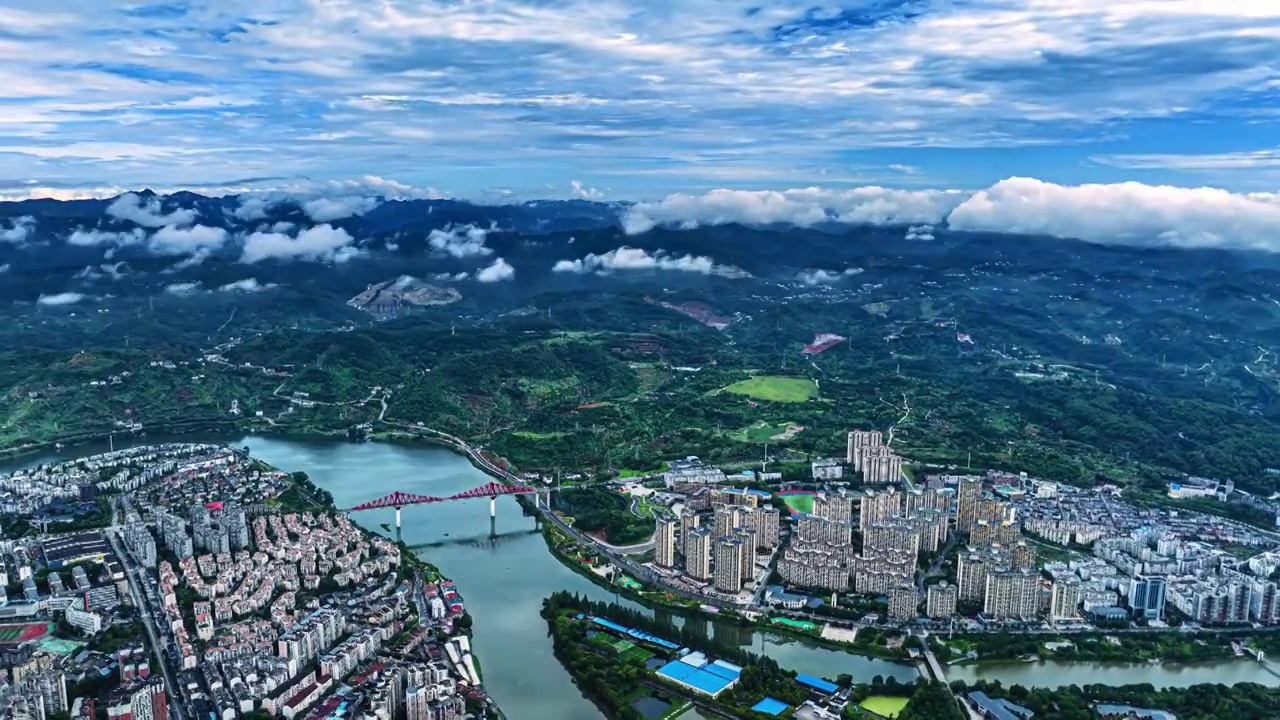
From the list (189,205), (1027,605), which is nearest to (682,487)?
(1027,605)

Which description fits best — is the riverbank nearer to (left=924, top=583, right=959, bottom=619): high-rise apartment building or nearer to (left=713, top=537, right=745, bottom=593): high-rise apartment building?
(left=713, top=537, right=745, bottom=593): high-rise apartment building

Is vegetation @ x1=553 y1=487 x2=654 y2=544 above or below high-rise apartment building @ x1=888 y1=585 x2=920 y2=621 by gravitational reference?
below

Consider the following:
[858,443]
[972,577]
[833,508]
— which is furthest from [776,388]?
[972,577]

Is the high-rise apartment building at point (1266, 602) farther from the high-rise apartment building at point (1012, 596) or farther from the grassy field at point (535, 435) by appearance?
the grassy field at point (535, 435)

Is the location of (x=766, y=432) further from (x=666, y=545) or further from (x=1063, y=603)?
(x=1063, y=603)

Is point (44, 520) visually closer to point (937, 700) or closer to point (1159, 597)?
point (937, 700)

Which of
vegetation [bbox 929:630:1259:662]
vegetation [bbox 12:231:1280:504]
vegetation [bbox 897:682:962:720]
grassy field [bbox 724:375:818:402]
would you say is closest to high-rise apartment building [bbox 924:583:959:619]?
vegetation [bbox 929:630:1259:662]
